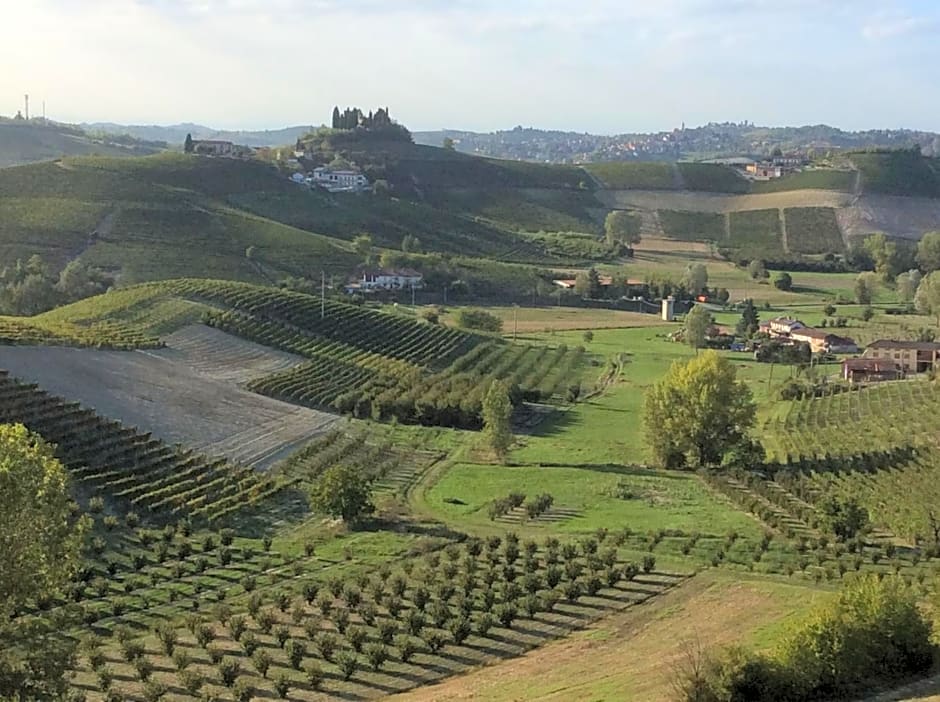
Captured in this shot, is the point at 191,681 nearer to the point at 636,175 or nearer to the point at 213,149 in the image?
the point at 213,149

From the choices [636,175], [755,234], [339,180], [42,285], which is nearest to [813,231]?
[755,234]

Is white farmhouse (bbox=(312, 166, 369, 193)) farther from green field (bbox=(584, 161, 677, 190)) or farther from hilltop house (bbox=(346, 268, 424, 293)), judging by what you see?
green field (bbox=(584, 161, 677, 190))

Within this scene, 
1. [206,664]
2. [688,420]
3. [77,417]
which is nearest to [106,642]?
[206,664]

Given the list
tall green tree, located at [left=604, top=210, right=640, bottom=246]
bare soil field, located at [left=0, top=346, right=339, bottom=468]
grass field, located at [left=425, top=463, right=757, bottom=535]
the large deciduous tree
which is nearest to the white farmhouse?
tall green tree, located at [left=604, top=210, right=640, bottom=246]

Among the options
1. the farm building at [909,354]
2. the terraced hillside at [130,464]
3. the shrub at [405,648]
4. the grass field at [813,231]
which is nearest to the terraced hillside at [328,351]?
the terraced hillside at [130,464]

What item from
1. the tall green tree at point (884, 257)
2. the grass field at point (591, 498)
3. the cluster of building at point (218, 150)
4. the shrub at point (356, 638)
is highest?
the cluster of building at point (218, 150)

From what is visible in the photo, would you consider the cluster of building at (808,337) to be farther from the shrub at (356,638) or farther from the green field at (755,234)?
the shrub at (356,638)
